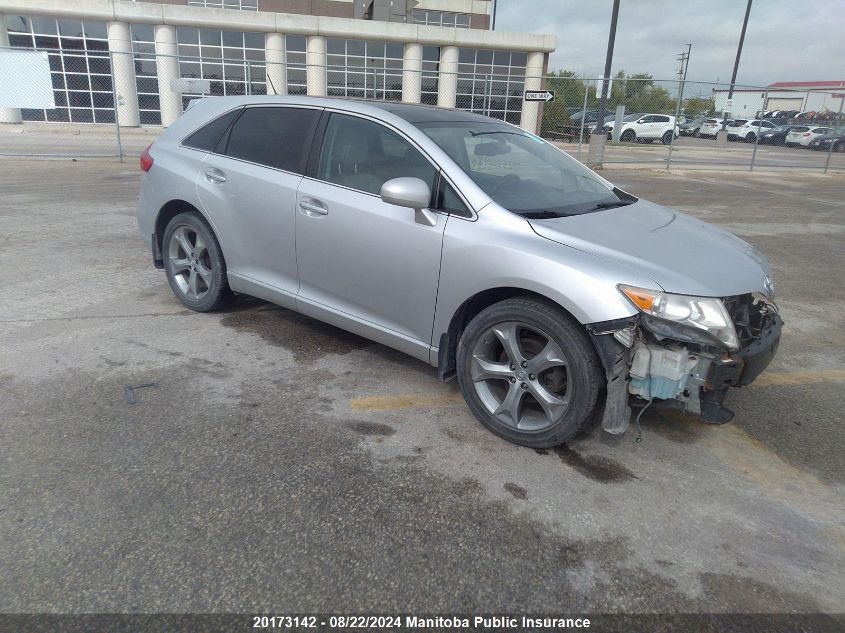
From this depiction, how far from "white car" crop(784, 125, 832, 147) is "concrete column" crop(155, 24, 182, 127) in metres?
33.9

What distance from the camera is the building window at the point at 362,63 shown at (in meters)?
29.5

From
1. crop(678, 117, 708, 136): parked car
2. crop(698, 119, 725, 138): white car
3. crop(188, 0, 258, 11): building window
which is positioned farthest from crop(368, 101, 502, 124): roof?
crop(698, 119, 725, 138): white car

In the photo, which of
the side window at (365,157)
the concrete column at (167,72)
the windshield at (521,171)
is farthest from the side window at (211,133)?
the concrete column at (167,72)

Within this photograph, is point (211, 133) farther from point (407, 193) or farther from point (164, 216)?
point (407, 193)

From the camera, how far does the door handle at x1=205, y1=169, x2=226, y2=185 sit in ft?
15.2

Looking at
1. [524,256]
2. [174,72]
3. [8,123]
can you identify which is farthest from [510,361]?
[8,123]

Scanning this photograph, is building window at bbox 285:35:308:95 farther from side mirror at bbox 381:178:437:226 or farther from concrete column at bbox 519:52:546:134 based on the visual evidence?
side mirror at bbox 381:178:437:226

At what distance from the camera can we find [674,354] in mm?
2941

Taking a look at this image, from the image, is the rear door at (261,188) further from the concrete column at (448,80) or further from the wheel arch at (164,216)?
the concrete column at (448,80)

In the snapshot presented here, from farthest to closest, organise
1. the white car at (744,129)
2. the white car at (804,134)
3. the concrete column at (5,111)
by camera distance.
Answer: the white car at (744,129) → the white car at (804,134) → the concrete column at (5,111)

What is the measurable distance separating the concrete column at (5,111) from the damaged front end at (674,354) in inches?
1245

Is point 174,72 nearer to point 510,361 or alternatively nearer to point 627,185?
point 627,185

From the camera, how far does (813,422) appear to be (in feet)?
12.4

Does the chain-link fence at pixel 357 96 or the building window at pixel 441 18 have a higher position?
the building window at pixel 441 18
